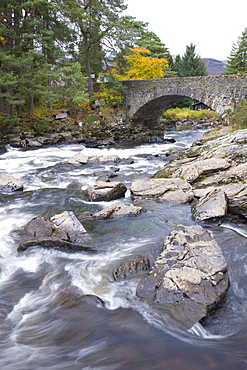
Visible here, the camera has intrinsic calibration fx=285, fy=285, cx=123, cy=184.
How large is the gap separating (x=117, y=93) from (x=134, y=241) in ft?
65.8

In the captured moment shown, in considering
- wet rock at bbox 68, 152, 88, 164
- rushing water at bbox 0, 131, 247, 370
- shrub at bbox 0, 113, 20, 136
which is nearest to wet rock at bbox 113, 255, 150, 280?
rushing water at bbox 0, 131, 247, 370

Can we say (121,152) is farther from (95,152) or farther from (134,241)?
(134,241)

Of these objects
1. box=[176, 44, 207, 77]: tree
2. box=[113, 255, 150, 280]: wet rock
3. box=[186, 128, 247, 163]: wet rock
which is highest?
box=[176, 44, 207, 77]: tree

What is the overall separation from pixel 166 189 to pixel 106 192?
1.69 m

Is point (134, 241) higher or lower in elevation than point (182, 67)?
lower

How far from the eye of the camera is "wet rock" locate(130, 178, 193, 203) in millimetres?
7453

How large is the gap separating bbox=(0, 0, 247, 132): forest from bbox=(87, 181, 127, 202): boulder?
31.4ft

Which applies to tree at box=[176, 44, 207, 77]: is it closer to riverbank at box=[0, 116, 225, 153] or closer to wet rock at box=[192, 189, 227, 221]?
riverbank at box=[0, 116, 225, 153]

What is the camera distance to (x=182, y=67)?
4200 cm

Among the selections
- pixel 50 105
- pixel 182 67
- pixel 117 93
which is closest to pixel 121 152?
pixel 50 105

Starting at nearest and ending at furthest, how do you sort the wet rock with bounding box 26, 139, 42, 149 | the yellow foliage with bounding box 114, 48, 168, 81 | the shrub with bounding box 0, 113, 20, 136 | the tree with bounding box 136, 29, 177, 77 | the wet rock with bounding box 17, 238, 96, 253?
1. the wet rock with bounding box 17, 238, 96, 253
2. the shrub with bounding box 0, 113, 20, 136
3. the wet rock with bounding box 26, 139, 42, 149
4. the yellow foliage with bounding box 114, 48, 168, 81
5. the tree with bounding box 136, 29, 177, 77

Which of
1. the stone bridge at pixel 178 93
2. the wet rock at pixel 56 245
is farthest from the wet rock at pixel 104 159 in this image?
the stone bridge at pixel 178 93

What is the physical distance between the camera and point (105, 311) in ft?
12.7

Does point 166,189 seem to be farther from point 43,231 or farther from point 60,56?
point 60,56
